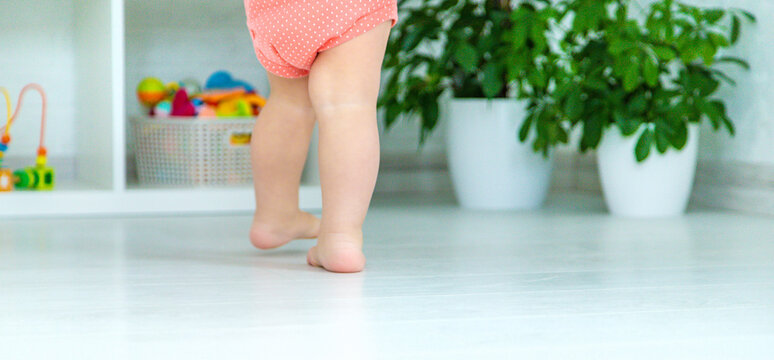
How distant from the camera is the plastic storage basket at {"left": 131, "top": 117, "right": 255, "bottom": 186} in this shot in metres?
1.89

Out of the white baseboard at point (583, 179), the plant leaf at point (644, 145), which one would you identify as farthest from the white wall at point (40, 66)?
the plant leaf at point (644, 145)

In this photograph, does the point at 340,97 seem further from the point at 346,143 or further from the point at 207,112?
the point at 207,112

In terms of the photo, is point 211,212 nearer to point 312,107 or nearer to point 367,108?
point 312,107

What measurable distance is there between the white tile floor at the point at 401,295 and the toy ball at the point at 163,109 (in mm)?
438

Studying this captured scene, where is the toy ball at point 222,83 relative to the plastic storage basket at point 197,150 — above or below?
above

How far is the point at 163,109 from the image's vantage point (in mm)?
1949

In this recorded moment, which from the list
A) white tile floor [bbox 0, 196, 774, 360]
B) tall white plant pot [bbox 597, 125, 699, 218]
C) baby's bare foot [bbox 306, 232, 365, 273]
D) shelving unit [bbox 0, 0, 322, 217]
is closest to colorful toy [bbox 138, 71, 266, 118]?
shelving unit [bbox 0, 0, 322, 217]

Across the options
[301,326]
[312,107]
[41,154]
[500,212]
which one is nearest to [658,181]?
[500,212]

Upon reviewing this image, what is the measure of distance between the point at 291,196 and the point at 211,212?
0.63m

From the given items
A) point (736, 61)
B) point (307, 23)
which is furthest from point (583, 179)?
point (307, 23)

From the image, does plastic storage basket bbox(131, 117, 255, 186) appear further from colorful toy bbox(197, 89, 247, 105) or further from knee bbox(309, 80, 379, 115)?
knee bbox(309, 80, 379, 115)

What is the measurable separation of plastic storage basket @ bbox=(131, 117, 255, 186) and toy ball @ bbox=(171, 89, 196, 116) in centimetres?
4

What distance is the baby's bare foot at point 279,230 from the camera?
1218 millimetres

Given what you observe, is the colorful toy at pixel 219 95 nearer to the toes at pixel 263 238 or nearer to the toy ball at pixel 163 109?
the toy ball at pixel 163 109
